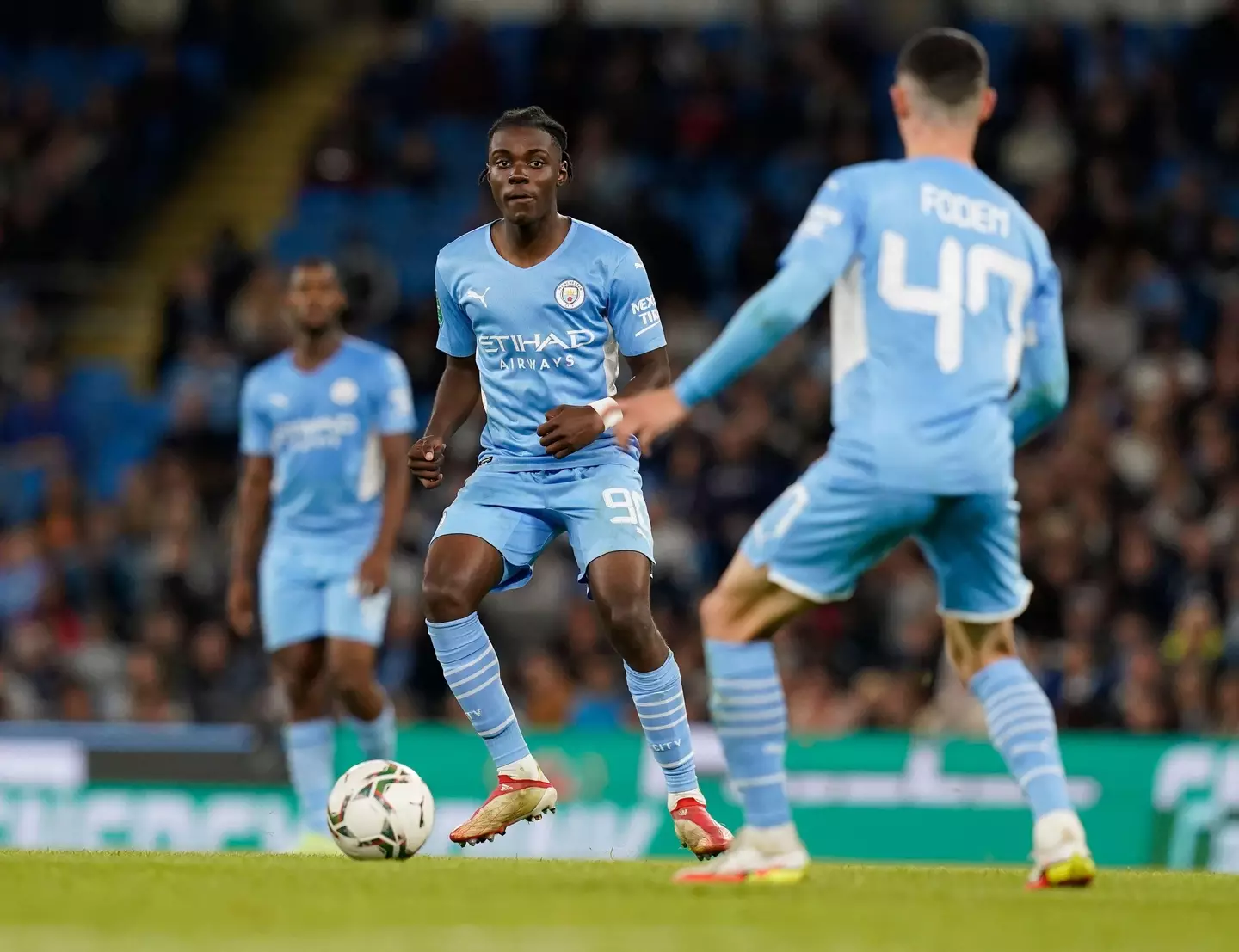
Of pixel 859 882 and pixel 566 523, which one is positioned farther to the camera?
pixel 566 523

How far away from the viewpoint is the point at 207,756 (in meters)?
13.2

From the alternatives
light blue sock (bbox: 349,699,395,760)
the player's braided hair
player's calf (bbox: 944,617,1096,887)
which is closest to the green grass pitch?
player's calf (bbox: 944,617,1096,887)

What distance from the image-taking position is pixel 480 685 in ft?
25.5

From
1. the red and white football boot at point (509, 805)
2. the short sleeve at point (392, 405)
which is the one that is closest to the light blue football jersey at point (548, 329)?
the red and white football boot at point (509, 805)

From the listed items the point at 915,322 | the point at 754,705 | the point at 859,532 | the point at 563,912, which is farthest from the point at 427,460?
the point at 563,912

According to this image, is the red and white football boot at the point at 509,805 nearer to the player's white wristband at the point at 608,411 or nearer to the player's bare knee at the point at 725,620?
the player's white wristband at the point at 608,411

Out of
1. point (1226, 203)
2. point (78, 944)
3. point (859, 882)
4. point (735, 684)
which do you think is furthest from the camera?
point (1226, 203)

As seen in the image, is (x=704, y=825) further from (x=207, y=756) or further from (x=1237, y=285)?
(x=1237, y=285)

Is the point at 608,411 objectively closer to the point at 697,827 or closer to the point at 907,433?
the point at 697,827

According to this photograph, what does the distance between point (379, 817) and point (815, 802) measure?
5.32 meters

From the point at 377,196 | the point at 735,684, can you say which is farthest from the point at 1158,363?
the point at 735,684

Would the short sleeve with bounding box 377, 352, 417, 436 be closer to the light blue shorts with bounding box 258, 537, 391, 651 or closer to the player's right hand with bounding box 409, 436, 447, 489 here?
the light blue shorts with bounding box 258, 537, 391, 651

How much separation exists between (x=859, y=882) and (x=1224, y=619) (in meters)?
7.51

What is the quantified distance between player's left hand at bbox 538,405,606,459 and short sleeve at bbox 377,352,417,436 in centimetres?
345
